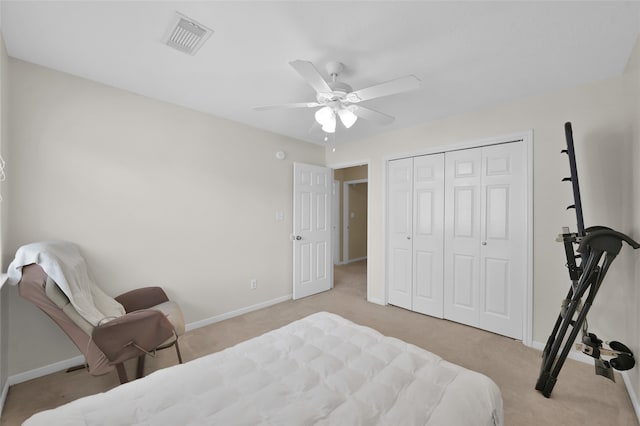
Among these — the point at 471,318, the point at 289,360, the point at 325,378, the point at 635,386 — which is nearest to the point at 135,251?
the point at 289,360

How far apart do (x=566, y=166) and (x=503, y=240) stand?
0.88m

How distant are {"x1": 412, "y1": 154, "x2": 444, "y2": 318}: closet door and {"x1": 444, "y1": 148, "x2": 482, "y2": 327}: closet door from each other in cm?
7

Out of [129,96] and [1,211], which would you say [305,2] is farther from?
[1,211]

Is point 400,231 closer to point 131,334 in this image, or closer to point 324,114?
point 324,114

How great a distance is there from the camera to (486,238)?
2.98 metres

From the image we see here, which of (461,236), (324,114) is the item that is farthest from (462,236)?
(324,114)

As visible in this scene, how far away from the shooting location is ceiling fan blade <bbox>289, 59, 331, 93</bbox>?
1.57 metres

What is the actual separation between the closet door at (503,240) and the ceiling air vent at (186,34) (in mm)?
2929

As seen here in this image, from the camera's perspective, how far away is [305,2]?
1487 mm

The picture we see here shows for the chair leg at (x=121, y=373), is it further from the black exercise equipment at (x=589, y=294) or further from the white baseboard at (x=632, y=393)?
the white baseboard at (x=632, y=393)

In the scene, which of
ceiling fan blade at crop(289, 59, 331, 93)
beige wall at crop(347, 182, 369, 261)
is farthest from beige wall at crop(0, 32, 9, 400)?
beige wall at crop(347, 182, 369, 261)

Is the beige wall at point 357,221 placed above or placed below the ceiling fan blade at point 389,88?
below

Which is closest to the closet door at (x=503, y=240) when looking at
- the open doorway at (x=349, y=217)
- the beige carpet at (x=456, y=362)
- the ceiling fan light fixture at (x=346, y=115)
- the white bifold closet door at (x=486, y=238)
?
the white bifold closet door at (x=486, y=238)

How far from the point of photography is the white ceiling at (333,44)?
154cm
